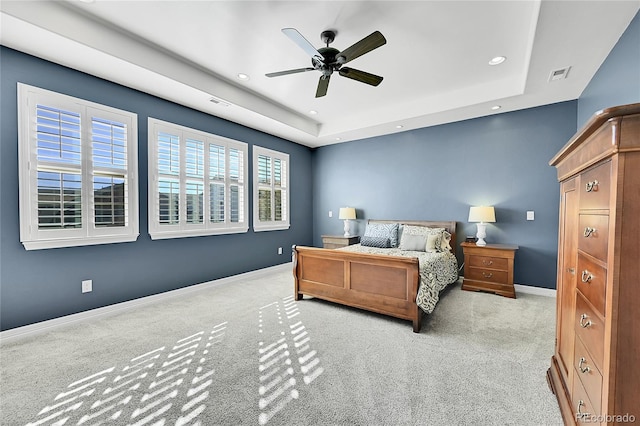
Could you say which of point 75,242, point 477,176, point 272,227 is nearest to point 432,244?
point 477,176

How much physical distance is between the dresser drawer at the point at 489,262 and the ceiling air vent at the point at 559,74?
2.27 metres

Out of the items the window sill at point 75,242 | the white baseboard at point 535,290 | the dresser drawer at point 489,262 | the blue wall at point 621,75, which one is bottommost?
the white baseboard at point 535,290

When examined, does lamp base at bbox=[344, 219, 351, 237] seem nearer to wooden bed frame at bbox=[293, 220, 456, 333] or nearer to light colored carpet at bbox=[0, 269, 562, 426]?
wooden bed frame at bbox=[293, 220, 456, 333]

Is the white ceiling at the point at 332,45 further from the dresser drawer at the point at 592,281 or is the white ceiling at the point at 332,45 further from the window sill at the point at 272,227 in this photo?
the window sill at the point at 272,227

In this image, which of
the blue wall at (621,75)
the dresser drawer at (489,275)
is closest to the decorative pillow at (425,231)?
the dresser drawer at (489,275)

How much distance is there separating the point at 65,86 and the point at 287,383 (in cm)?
369

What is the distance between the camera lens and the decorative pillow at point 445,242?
4285 millimetres

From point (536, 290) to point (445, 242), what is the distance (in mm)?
1366

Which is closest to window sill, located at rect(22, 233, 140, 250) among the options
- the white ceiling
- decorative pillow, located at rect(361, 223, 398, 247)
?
the white ceiling

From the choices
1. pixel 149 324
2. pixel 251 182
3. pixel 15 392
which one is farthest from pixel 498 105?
pixel 15 392

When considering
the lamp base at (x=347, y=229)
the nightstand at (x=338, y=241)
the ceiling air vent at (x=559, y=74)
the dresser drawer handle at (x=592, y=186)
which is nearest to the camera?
the dresser drawer handle at (x=592, y=186)

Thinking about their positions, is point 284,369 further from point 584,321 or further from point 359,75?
point 359,75

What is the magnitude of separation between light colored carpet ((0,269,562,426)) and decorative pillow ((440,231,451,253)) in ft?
3.80

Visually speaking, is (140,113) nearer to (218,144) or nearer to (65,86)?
(65,86)
